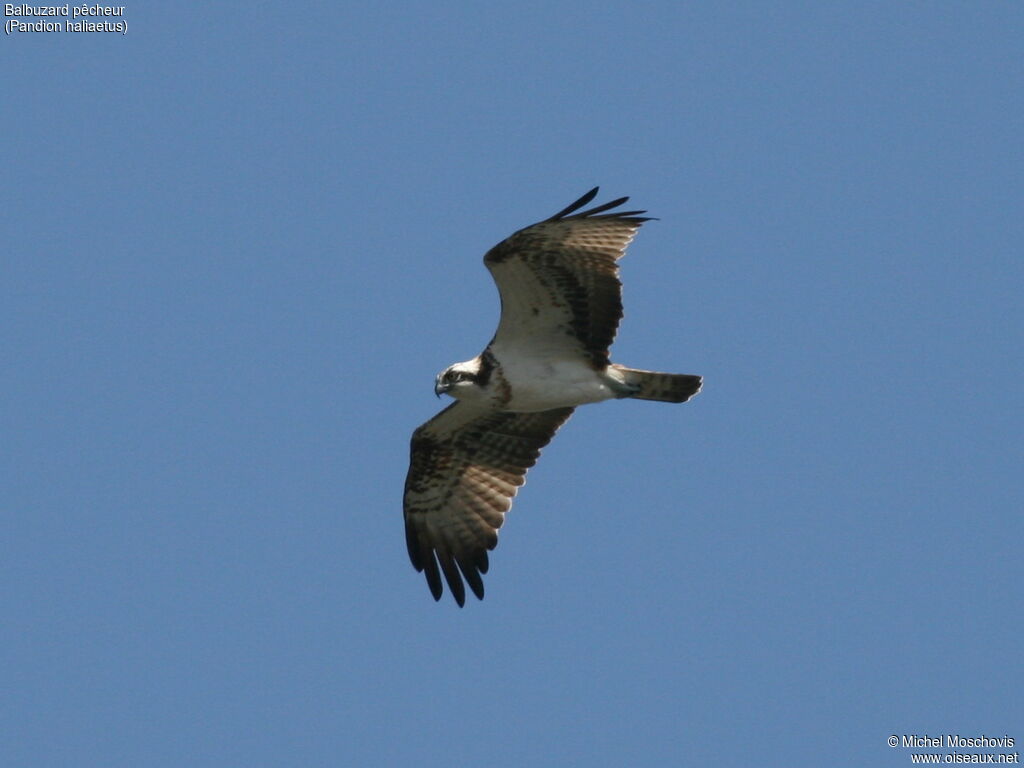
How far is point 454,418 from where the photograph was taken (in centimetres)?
1427

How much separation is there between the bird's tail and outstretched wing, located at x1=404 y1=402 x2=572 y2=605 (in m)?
1.16

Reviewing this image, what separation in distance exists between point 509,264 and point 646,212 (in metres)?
1.25

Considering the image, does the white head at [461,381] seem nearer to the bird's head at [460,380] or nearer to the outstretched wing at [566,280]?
the bird's head at [460,380]

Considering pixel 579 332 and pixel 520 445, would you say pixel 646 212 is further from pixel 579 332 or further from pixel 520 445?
pixel 520 445

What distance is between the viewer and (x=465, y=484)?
14633mm

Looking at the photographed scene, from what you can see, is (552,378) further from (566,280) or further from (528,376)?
(566,280)

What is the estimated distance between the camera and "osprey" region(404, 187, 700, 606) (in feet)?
42.4

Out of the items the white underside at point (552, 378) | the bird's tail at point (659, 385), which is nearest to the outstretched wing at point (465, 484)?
the white underside at point (552, 378)

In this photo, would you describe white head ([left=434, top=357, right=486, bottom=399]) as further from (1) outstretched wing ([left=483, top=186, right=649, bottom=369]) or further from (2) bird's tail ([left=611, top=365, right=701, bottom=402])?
(2) bird's tail ([left=611, top=365, right=701, bottom=402])

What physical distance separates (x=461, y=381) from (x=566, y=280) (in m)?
1.18

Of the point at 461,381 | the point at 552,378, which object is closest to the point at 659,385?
the point at 552,378

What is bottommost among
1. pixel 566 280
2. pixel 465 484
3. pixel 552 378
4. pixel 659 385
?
pixel 465 484

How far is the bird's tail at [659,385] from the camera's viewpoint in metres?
13.2

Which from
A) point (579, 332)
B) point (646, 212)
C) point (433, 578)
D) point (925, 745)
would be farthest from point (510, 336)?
point (925, 745)
